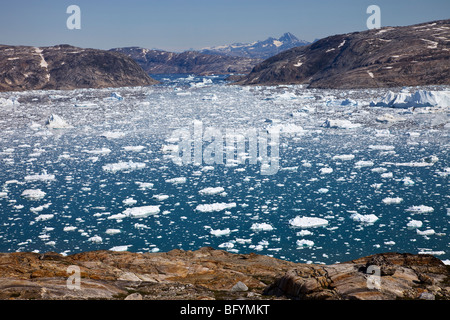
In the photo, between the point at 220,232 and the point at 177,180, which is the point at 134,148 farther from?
the point at 220,232

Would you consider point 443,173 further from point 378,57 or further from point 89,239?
point 378,57

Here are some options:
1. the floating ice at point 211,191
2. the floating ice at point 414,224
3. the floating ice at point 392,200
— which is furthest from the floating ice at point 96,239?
the floating ice at point 392,200

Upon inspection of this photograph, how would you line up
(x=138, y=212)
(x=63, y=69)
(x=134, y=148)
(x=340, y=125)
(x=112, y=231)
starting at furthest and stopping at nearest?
(x=63, y=69) → (x=340, y=125) → (x=134, y=148) → (x=138, y=212) → (x=112, y=231)

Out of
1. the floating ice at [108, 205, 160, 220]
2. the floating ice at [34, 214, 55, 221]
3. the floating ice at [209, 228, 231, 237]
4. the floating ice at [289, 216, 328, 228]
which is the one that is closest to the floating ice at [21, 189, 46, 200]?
the floating ice at [34, 214, 55, 221]

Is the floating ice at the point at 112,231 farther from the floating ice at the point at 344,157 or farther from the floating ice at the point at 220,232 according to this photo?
the floating ice at the point at 344,157

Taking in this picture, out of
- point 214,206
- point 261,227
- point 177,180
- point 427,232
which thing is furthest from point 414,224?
point 177,180

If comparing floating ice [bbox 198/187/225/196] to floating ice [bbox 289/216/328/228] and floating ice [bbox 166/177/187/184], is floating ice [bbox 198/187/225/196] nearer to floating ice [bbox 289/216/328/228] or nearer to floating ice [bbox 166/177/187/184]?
floating ice [bbox 166/177/187/184]
